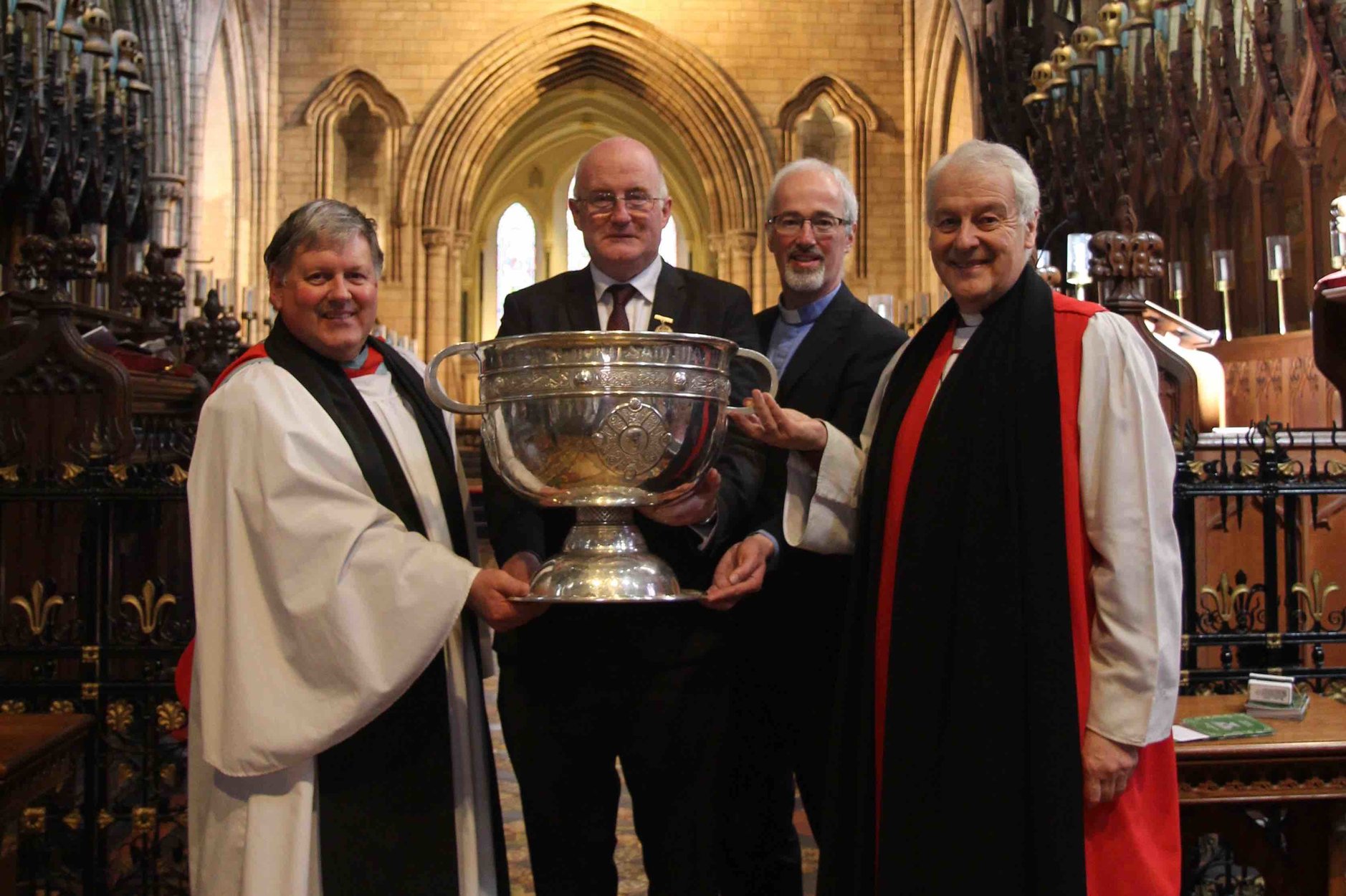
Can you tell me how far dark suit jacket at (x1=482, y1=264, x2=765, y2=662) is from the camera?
7.58ft

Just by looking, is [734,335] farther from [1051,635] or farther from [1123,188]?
[1123,188]

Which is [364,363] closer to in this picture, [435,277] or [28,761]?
[28,761]

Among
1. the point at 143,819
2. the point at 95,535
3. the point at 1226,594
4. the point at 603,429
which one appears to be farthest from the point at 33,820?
the point at 1226,594

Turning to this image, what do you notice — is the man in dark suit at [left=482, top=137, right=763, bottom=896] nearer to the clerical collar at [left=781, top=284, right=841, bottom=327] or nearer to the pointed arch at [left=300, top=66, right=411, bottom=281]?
the clerical collar at [left=781, top=284, right=841, bottom=327]

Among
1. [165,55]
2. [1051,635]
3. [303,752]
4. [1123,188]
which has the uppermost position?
[165,55]

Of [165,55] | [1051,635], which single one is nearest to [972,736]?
[1051,635]

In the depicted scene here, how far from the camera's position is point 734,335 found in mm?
2445

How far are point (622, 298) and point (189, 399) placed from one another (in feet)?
14.8

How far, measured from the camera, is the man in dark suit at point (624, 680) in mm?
2318

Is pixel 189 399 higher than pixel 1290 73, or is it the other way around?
pixel 1290 73

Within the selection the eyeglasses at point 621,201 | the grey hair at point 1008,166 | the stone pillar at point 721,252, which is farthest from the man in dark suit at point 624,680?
the stone pillar at point 721,252

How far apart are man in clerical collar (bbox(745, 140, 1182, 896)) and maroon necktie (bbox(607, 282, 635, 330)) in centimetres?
41

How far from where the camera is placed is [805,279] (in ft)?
8.75

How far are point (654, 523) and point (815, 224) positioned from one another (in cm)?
72
